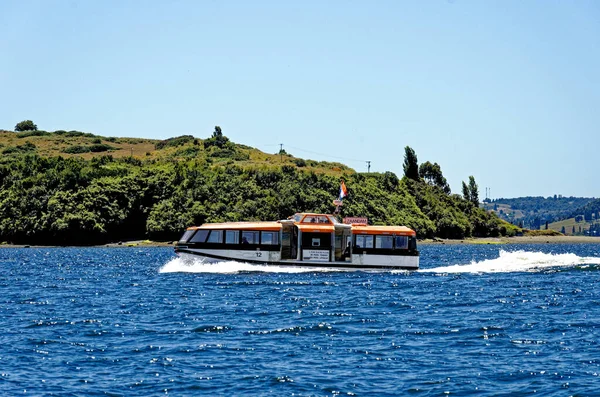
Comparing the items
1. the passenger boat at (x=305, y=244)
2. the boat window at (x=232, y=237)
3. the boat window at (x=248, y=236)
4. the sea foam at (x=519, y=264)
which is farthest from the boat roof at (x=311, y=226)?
the sea foam at (x=519, y=264)

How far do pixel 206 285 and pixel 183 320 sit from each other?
14.4 m

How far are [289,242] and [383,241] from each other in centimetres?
691

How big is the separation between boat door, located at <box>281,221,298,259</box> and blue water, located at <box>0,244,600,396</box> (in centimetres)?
611

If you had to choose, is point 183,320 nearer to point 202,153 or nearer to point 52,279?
point 52,279

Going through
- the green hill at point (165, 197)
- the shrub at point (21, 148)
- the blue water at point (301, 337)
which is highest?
the shrub at point (21, 148)

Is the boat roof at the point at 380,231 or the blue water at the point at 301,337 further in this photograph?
the boat roof at the point at 380,231

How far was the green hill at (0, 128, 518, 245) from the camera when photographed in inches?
5143

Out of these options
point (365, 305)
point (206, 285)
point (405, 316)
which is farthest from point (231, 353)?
point (206, 285)

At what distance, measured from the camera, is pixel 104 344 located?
2830 cm

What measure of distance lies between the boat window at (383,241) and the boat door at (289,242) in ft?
19.5

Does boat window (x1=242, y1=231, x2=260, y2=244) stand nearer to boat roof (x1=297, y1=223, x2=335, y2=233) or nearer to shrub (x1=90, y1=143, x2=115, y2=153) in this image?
boat roof (x1=297, y1=223, x2=335, y2=233)

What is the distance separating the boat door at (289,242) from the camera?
57.7m

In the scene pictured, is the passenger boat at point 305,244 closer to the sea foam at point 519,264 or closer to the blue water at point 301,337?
the sea foam at point 519,264

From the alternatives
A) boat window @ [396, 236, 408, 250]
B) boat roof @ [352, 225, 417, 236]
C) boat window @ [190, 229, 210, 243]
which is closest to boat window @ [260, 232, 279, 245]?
boat window @ [190, 229, 210, 243]
